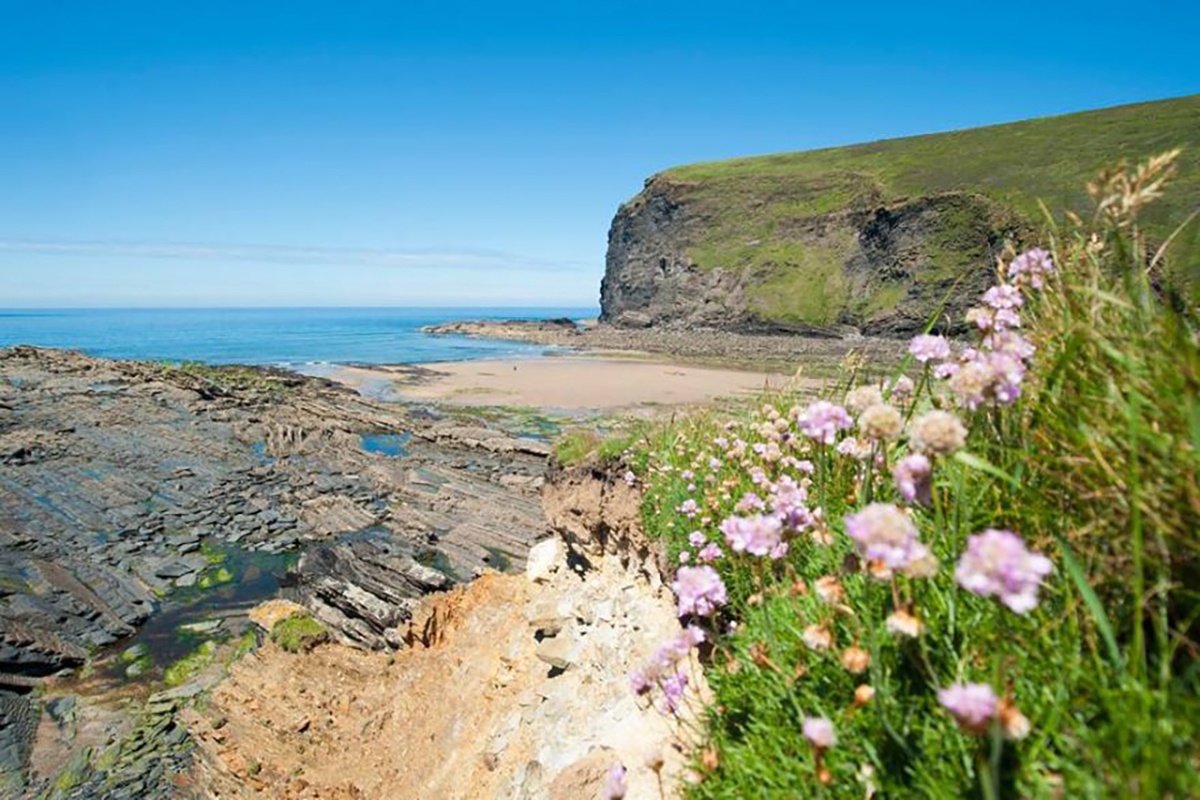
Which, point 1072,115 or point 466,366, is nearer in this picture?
point 466,366

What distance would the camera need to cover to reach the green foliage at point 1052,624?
73.2 inches

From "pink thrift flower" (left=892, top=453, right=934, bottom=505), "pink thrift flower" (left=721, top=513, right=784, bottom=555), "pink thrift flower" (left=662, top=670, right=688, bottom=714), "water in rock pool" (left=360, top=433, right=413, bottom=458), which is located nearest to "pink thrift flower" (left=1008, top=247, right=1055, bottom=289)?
"pink thrift flower" (left=892, top=453, right=934, bottom=505)

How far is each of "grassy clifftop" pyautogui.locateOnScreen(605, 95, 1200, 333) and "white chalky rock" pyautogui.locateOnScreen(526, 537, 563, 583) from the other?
78.2 metres

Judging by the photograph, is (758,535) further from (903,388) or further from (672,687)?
(903,388)

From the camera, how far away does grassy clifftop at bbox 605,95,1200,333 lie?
87.7 meters

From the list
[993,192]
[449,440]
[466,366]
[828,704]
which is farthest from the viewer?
[993,192]

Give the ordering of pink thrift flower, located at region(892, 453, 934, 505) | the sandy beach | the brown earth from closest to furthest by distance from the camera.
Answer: pink thrift flower, located at region(892, 453, 934, 505)
the brown earth
the sandy beach

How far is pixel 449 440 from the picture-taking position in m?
35.0

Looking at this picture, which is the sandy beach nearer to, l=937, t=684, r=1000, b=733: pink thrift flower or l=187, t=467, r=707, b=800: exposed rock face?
l=187, t=467, r=707, b=800: exposed rock face

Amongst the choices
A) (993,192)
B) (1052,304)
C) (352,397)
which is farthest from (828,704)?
(993,192)

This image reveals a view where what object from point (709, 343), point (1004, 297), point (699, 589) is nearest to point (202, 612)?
point (699, 589)

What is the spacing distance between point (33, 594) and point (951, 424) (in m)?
22.1

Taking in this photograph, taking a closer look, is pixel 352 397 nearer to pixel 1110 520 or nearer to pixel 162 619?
pixel 162 619

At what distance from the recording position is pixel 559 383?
54781 millimetres
